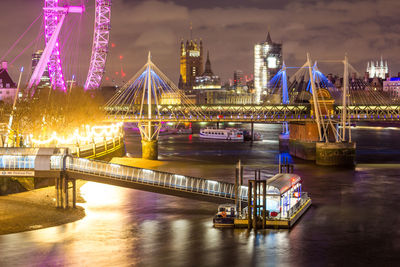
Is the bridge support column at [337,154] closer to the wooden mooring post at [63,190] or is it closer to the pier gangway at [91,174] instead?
the pier gangway at [91,174]

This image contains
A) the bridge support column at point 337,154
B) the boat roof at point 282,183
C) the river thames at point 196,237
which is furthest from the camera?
the bridge support column at point 337,154

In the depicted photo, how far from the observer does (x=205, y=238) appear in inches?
918

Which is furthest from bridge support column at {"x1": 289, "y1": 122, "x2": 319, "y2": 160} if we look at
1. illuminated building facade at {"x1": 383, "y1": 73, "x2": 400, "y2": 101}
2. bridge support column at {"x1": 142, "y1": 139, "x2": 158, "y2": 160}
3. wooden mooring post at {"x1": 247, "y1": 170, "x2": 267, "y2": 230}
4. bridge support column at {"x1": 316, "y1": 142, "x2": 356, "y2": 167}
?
illuminated building facade at {"x1": 383, "y1": 73, "x2": 400, "y2": 101}

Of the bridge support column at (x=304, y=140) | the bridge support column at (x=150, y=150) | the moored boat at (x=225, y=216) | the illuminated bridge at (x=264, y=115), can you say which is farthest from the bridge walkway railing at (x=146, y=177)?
the bridge support column at (x=304, y=140)

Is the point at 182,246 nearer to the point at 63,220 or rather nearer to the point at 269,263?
the point at 269,263

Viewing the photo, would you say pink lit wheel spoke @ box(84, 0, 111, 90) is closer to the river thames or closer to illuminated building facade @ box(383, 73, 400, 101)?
the river thames

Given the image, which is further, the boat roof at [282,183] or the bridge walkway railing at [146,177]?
A: the bridge walkway railing at [146,177]

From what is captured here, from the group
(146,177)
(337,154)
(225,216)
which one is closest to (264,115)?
(337,154)

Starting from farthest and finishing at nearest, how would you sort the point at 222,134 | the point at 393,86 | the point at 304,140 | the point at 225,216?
the point at 393,86, the point at 222,134, the point at 304,140, the point at 225,216

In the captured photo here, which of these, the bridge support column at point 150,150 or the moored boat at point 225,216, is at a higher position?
the bridge support column at point 150,150

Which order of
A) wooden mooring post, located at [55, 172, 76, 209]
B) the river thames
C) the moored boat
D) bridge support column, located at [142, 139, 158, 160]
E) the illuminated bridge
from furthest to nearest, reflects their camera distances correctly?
the illuminated bridge
bridge support column, located at [142, 139, 158, 160]
wooden mooring post, located at [55, 172, 76, 209]
the moored boat
the river thames

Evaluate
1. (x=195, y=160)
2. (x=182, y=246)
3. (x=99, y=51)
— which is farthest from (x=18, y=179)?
(x=99, y=51)

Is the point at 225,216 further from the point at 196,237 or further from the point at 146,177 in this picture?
the point at 146,177

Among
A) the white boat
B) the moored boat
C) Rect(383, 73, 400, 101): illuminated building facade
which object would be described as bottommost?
the moored boat
